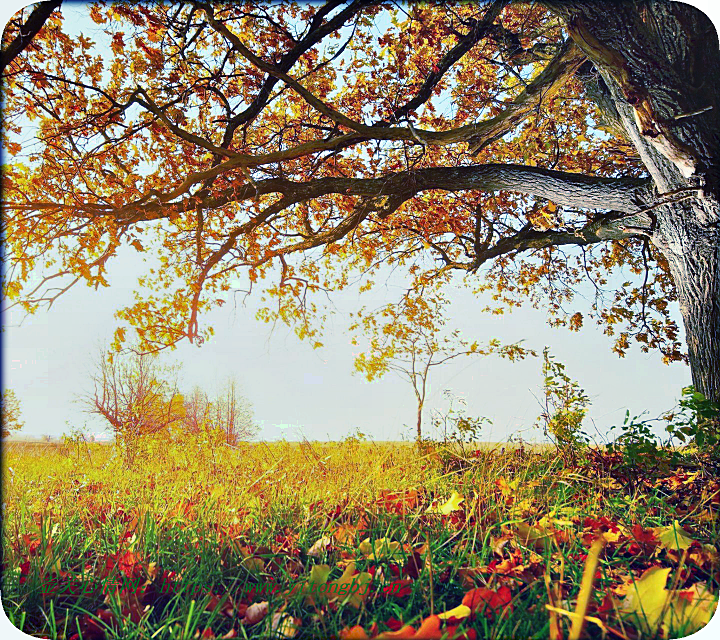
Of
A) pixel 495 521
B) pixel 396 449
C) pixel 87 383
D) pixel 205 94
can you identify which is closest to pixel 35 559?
pixel 495 521

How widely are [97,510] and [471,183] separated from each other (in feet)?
12.6

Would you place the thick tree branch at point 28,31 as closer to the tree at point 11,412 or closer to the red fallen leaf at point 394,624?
the tree at point 11,412

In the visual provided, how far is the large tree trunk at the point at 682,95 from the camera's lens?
3.47 meters

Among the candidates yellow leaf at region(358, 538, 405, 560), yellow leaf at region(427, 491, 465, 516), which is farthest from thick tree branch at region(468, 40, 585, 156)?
yellow leaf at region(358, 538, 405, 560)

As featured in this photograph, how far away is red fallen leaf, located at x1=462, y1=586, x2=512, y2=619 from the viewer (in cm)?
159

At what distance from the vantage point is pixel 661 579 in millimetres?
1576

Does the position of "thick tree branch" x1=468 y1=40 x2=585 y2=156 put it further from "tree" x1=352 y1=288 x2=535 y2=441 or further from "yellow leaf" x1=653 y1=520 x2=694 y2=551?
"yellow leaf" x1=653 y1=520 x2=694 y2=551

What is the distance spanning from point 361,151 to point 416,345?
1.99 meters

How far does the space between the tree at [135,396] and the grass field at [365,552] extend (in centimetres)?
134

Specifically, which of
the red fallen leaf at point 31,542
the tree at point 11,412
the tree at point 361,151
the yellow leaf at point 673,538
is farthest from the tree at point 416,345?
the tree at point 11,412

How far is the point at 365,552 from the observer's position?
1940mm

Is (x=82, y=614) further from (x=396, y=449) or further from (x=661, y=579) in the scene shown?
(x=396, y=449)

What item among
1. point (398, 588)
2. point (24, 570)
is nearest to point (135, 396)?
point (24, 570)

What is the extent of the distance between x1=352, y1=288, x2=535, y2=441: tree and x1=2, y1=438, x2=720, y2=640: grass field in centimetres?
135
